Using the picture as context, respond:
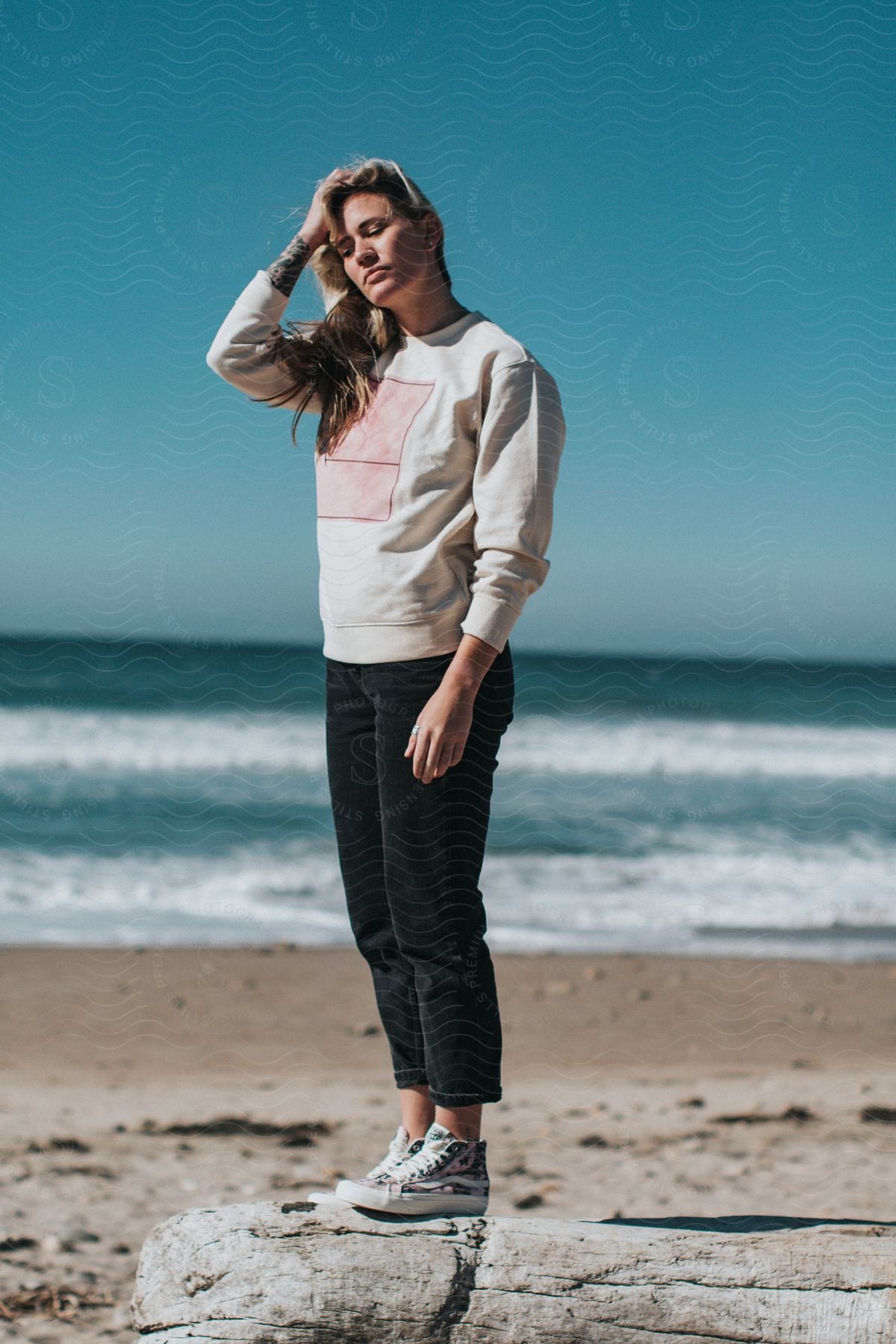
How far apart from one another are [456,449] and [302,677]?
14.3 m

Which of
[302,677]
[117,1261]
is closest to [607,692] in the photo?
[302,677]

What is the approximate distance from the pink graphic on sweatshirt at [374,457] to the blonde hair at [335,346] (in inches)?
1.3

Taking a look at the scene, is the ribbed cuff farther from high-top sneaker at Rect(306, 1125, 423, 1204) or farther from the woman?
high-top sneaker at Rect(306, 1125, 423, 1204)

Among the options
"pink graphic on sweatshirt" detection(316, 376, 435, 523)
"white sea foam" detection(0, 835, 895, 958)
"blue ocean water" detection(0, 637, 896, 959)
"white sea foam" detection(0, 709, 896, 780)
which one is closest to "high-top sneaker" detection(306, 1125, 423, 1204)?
"pink graphic on sweatshirt" detection(316, 376, 435, 523)

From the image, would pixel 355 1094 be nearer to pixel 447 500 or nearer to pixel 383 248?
pixel 447 500

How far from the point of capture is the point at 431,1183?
1.89m

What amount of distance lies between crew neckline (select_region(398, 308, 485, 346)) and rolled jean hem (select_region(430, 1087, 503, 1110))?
4.20ft

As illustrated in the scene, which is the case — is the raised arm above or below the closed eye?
below

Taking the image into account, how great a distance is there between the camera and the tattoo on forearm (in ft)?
6.41

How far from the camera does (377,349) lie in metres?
1.98

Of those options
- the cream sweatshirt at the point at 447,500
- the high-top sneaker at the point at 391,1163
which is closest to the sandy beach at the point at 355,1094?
the high-top sneaker at the point at 391,1163

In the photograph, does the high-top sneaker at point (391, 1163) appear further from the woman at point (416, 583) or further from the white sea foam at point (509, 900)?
the white sea foam at point (509, 900)

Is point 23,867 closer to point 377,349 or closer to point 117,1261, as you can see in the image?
point 117,1261

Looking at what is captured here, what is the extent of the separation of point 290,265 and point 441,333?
0.99 ft
